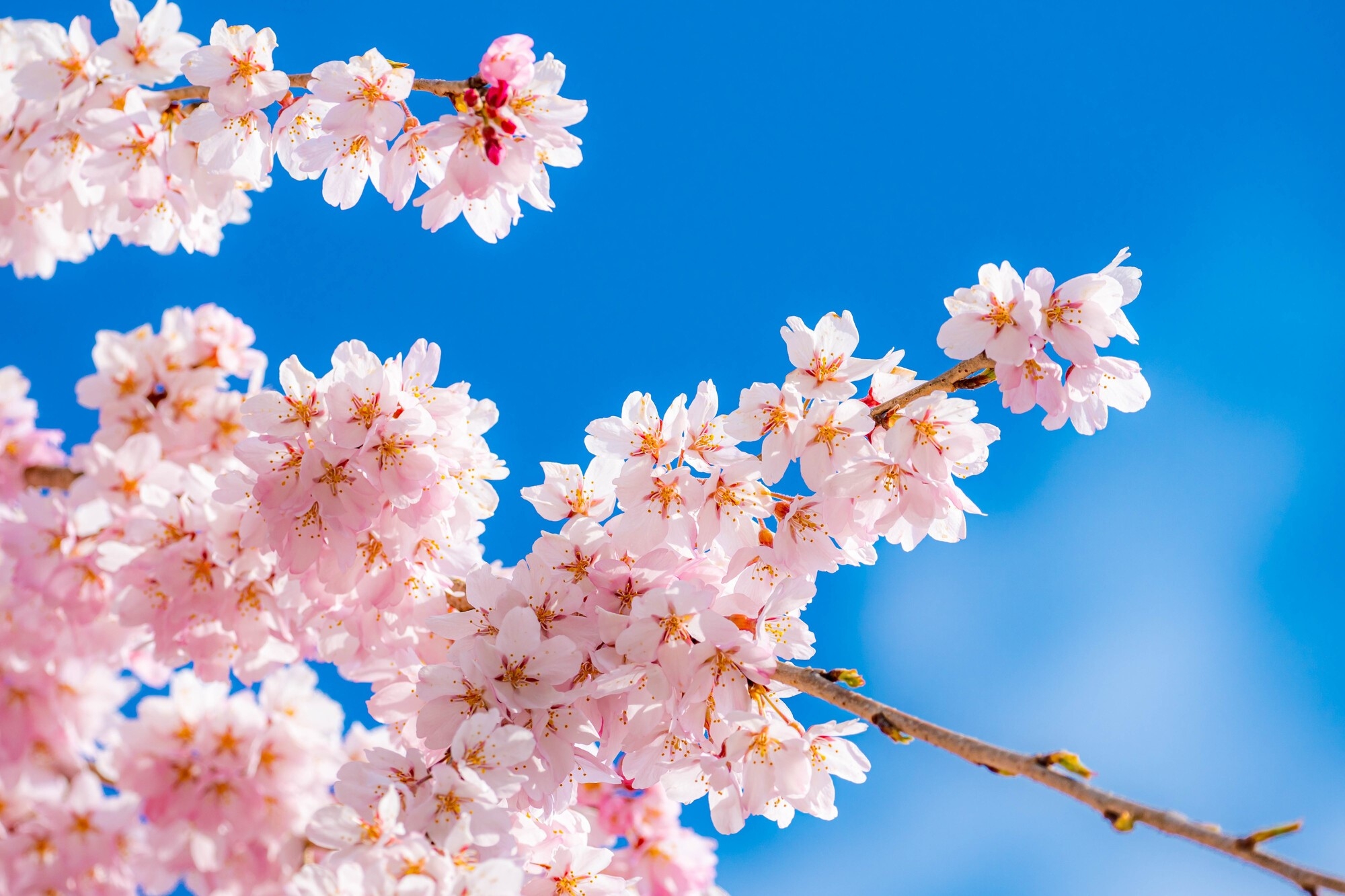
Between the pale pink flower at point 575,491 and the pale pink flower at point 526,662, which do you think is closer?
the pale pink flower at point 526,662

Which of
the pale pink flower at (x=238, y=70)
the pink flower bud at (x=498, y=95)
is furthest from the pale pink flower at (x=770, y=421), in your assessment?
the pale pink flower at (x=238, y=70)

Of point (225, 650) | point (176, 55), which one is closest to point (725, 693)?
point (225, 650)

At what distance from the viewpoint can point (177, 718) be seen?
14.8 ft

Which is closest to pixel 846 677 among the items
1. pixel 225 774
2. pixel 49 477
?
pixel 225 774

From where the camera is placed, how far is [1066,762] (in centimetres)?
196

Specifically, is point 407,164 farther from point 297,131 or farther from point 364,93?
point 297,131

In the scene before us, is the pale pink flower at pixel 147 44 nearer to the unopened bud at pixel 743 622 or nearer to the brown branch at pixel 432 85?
the brown branch at pixel 432 85

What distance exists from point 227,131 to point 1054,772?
3539 millimetres

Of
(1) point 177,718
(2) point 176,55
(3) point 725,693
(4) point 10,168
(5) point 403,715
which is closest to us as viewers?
(3) point 725,693

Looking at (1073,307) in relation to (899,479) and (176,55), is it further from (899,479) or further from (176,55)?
(176,55)

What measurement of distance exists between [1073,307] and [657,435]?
4.56ft

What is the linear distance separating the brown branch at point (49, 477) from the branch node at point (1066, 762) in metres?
4.64

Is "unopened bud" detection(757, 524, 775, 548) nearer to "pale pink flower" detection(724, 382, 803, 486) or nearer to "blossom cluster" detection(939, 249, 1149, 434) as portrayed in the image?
"pale pink flower" detection(724, 382, 803, 486)

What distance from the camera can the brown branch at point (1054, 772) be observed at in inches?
67.7
